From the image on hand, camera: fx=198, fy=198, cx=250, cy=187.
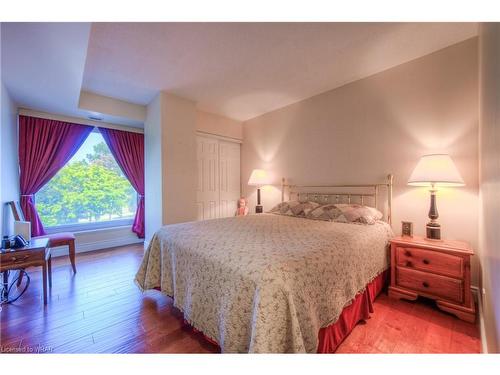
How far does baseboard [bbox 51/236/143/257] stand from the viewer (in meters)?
3.27

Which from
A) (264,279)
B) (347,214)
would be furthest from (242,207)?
(264,279)

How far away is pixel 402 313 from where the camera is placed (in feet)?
5.76

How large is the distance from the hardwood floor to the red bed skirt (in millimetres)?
56

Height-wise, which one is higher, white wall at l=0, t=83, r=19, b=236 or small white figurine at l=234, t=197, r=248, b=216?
white wall at l=0, t=83, r=19, b=236

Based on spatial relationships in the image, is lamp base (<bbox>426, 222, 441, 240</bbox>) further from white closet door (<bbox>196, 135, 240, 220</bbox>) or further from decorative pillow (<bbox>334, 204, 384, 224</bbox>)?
white closet door (<bbox>196, 135, 240, 220</bbox>)

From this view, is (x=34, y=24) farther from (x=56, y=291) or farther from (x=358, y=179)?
(x=358, y=179)

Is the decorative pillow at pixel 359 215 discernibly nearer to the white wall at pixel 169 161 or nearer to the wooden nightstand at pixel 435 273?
the wooden nightstand at pixel 435 273

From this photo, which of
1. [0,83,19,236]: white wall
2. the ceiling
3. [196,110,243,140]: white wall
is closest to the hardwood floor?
[0,83,19,236]: white wall

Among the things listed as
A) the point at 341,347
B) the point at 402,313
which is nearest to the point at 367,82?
the point at 402,313

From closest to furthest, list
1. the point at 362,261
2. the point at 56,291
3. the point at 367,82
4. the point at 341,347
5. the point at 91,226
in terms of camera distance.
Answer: the point at 341,347 → the point at 362,261 → the point at 56,291 → the point at 367,82 → the point at 91,226

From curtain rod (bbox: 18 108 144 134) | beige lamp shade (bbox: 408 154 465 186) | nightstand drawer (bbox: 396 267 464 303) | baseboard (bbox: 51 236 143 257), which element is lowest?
baseboard (bbox: 51 236 143 257)

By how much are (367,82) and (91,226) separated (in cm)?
504

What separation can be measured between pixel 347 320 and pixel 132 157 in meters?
4.20

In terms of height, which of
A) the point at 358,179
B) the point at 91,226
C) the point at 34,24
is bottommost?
the point at 91,226
